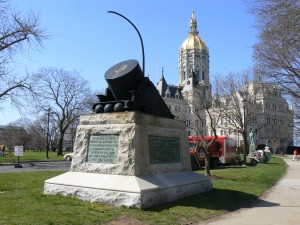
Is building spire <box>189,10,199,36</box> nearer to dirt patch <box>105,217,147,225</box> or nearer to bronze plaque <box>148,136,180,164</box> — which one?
bronze plaque <box>148,136,180,164</box>

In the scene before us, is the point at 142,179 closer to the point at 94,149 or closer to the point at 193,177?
the point at 94,149

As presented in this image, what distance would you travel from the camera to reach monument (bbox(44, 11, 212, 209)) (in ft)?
24.7

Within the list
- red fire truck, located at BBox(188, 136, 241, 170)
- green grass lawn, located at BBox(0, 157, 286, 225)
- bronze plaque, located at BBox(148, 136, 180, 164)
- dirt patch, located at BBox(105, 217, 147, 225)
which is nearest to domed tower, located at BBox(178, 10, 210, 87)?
red fire truck, located at BBox(188, 136, 241, 170)

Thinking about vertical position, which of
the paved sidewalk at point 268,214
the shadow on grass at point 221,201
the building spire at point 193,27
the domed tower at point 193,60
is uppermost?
the building spire at point 193,27

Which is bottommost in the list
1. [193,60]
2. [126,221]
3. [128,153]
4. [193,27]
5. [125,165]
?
[126,221]

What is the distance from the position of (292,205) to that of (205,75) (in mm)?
124721

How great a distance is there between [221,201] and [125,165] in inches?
116

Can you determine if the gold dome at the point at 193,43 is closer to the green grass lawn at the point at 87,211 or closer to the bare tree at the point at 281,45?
the bare tree at the point at 281,45

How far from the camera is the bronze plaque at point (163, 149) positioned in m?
8.59

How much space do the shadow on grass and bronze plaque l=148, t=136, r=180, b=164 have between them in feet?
3.75

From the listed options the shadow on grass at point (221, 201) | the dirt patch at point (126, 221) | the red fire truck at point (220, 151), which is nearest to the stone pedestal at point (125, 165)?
the shadow on grass at point (221, 201)

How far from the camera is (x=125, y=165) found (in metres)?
7.87

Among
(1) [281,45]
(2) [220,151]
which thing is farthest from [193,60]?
(1) [281,45]

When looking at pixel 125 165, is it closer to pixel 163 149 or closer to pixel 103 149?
pixel 103 149
